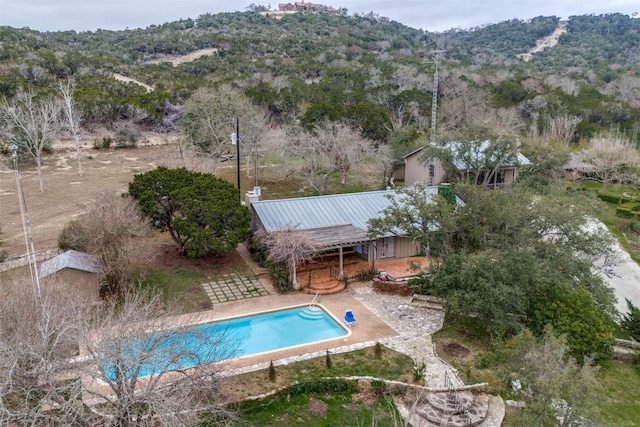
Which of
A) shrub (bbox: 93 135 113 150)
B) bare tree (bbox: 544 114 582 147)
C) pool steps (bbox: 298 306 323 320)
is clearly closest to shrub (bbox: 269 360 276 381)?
pool steps (bbox: 298 306 323 320)

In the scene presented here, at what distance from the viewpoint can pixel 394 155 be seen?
33.9m

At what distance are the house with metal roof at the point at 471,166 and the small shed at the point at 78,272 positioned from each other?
58.7ft

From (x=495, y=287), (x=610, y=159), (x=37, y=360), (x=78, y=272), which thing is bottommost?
(x=78, y=272)

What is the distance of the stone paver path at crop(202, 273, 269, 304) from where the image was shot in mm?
18328

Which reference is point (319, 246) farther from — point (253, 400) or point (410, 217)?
point (253, 400)

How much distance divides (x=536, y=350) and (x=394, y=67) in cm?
5528

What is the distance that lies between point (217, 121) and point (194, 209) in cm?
1761

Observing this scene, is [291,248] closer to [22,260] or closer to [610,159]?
[22,260]

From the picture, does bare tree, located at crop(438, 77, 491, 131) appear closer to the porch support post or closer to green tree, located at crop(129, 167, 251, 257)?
the porch support post

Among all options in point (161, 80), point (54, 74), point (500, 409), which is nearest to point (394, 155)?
point (500, 409)

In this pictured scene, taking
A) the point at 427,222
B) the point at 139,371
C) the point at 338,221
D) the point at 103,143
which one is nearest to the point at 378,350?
the point at 427,222

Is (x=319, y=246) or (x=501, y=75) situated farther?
(x=501, y=75)

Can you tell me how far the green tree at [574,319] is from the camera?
46.4 ft

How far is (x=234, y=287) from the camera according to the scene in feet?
62.7
